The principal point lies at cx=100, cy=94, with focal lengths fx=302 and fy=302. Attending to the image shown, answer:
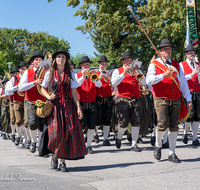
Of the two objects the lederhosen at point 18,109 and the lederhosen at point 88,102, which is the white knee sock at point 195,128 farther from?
the lederhosen at point 18,109

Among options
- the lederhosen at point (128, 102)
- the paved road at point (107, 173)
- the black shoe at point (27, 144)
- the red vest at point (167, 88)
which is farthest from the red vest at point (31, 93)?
the red vest at point (167, 88)

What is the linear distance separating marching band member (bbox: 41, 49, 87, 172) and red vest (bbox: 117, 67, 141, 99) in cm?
205

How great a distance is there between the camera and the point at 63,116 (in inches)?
213

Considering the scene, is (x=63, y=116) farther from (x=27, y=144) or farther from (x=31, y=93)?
(x=27, y=144)

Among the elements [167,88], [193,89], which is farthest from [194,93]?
[167,88]

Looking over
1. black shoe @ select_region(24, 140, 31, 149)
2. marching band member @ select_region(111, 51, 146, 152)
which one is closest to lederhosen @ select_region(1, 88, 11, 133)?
black shoe @ select_region(24, 140, 31, 149)

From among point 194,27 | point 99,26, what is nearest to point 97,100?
point 194,27

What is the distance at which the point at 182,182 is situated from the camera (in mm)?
4367

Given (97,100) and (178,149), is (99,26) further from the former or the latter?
(178,149)

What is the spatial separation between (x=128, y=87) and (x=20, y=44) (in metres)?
45.8

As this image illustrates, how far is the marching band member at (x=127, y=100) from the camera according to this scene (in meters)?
7.24

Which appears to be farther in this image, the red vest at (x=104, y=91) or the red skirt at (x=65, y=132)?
the red vest at (x=104, y=91)

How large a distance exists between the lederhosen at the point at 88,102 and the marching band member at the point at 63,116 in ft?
6.83

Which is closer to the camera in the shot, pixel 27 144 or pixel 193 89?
pixel 193 89
